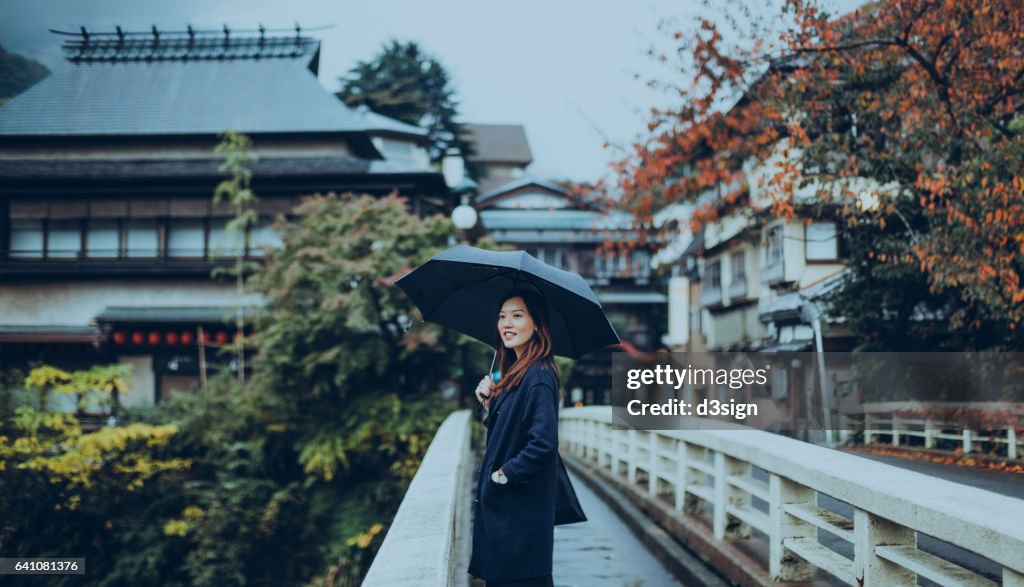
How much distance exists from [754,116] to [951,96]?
5.12 m

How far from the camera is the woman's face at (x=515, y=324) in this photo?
160 inches

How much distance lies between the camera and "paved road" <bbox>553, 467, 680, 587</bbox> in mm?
7254

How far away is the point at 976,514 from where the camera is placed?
3.36 m

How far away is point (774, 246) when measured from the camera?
84.9 ft

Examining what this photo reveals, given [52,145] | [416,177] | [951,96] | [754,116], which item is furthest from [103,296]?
[951,96]

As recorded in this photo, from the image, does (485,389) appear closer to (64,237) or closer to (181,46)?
(64,237)

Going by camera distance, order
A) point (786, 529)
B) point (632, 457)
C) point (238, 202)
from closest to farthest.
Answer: point (786, 529) < point (632, 457) < point (238, 202)

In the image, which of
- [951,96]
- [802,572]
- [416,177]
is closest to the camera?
[802,572]

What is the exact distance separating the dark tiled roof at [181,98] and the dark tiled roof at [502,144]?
30655mm

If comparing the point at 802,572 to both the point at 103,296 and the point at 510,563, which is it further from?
the point at 103,296

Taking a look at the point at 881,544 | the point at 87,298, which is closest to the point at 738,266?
the point at 87,298

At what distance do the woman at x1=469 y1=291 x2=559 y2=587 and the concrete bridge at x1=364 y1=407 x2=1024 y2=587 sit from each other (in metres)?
0.23

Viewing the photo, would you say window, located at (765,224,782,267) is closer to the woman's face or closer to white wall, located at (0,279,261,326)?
white wall, located at (0,279,261,326)

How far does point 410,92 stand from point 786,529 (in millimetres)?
40639
